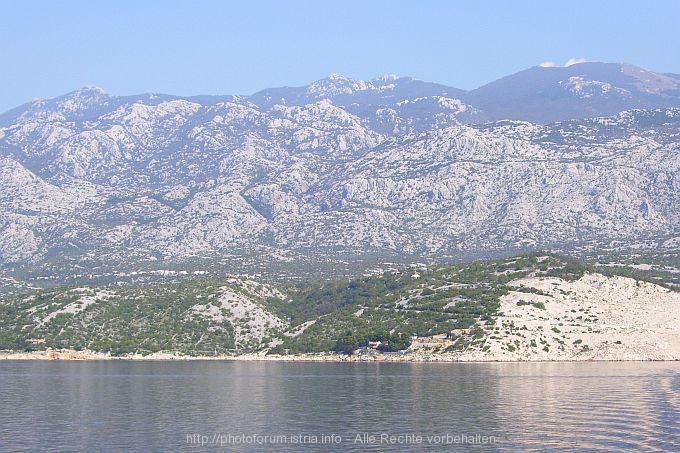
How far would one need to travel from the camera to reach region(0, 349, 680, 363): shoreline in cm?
17050

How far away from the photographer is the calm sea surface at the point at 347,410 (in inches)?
3105

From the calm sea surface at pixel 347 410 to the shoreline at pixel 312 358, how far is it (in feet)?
61.5

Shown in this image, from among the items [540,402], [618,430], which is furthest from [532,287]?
[618,430]

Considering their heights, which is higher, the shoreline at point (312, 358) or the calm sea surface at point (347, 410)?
the calm sea surface at point (347, 410)

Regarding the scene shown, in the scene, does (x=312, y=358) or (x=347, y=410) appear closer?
(x=347, y=410)

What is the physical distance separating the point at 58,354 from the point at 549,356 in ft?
324

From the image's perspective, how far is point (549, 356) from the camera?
172 meters

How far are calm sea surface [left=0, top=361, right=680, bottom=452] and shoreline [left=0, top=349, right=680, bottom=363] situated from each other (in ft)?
61.5

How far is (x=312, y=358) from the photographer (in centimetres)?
18712

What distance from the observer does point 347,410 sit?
98.2 metres

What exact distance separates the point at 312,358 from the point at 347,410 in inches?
3518

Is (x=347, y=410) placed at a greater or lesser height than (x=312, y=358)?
greater

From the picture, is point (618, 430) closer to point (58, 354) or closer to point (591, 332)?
point (591, 332)

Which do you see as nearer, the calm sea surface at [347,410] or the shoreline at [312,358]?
the calm sea surface at [347,410]
